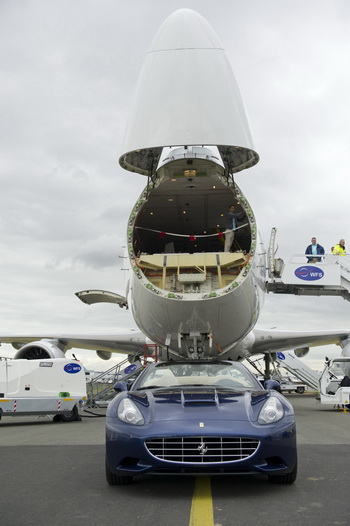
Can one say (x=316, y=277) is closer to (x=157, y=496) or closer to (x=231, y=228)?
(x=231, y=228)

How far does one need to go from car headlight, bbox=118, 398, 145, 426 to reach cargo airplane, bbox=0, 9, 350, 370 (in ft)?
20.6

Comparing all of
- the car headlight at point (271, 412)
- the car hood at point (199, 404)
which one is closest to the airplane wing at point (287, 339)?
the car hood at point (199, 404)

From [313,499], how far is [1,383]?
10.5 m

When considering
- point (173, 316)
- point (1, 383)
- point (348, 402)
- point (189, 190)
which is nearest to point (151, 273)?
point (173, 316)

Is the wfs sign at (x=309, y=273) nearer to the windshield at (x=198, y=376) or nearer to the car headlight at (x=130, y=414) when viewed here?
the windshield at (x=198, y=376)

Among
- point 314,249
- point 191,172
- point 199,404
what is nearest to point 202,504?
A: point 199,404

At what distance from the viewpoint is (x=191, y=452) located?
4.56 metres

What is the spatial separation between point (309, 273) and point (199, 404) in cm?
1280

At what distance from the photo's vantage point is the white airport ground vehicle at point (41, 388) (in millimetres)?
13445

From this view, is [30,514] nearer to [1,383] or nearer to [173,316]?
[173,316]

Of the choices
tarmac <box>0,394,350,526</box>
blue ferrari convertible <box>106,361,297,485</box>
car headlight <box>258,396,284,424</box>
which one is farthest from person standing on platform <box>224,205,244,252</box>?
car headlight <box>258,396,284,424</box>

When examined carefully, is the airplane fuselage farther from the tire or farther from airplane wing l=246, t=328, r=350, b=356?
airplane wing l=246, t=328, r=350, b=356

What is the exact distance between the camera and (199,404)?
4973 mm

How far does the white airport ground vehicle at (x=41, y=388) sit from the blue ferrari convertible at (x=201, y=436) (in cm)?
881
